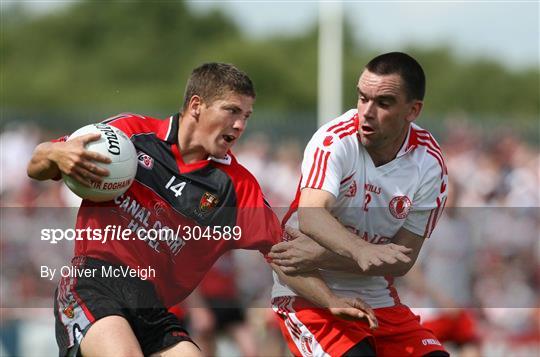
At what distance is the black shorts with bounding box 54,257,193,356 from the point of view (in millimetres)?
6113

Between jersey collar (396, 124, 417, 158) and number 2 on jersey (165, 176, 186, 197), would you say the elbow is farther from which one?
number 2 on jersey (165, 176, 186, 197)

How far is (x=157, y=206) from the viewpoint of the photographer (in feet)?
21.4

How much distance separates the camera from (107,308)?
611 cm

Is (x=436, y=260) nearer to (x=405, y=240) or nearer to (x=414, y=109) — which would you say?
(x=405, y=240)

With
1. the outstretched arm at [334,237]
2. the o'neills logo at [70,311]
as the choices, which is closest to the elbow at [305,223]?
the outstretched arm at [334,237]

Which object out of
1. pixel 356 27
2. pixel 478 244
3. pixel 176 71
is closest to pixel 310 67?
pixel 356 27

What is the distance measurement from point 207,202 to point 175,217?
0.22m

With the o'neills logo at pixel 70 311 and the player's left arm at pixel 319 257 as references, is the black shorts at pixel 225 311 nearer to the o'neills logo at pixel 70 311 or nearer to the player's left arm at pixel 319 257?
the player's left arm at pixel 319 257

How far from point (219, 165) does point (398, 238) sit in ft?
4.01

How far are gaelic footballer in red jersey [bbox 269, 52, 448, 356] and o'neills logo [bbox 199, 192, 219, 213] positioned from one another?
0.47 meters

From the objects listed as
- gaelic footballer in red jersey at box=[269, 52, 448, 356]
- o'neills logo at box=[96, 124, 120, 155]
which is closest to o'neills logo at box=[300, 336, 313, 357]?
gaelic footballer in red jersey at box=[269, 52, 448, 356]

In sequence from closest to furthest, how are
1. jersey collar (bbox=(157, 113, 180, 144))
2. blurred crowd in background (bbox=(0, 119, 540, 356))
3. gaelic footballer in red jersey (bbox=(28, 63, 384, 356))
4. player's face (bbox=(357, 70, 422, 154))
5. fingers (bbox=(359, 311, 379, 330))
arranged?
fingers (bbox=(359, 311, 379, 330)) → player's face (bbox=(357, 70, 422, 154)) → gaelic footballer in red jersey (bbox=(28, 63, 384, 356)) → jersey collar (bbox=(157, 113, 180, 144)) → blurred crowd in background (bbox=(0, 119, 540, 356))

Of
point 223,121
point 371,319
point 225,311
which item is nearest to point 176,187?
point 223,121

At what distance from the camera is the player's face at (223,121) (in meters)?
6.50
